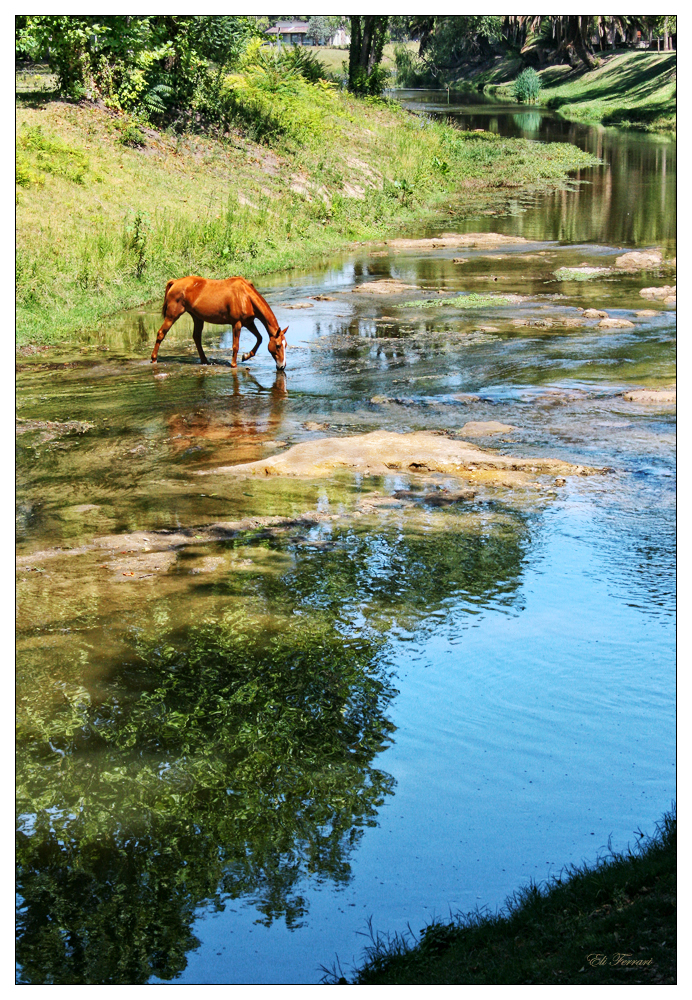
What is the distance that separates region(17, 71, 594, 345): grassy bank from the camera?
2038cm

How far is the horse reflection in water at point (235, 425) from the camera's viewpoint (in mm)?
12945

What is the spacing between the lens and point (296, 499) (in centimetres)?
1120

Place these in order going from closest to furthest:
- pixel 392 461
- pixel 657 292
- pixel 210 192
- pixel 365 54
Answer: 1. pixel 392 461
2. pixel 657 292
3. pixel 210 192
4. pixel 365 54

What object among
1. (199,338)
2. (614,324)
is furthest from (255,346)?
(614,324)

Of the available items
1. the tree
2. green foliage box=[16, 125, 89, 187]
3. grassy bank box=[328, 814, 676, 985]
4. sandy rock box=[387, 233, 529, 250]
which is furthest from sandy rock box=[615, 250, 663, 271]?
the tree

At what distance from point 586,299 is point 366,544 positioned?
12461mm

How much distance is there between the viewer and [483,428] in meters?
13.3

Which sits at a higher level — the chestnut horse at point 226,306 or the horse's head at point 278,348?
the chestnut horse at point 226,306

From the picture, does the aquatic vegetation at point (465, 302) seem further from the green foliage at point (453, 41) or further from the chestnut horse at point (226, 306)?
the green foliage at point (453, 41)

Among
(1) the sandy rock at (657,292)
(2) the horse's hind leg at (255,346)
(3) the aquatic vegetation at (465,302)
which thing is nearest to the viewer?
(2) the horse's hind leg at (255,346)

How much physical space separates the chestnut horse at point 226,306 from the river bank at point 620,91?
44.9 m

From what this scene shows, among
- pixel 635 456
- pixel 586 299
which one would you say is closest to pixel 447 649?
pixel 635 456

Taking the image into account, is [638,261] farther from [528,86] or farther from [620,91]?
[528,86]

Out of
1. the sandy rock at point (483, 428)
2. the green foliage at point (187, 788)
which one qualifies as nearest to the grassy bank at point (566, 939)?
the green foliage at point (187, 788)
